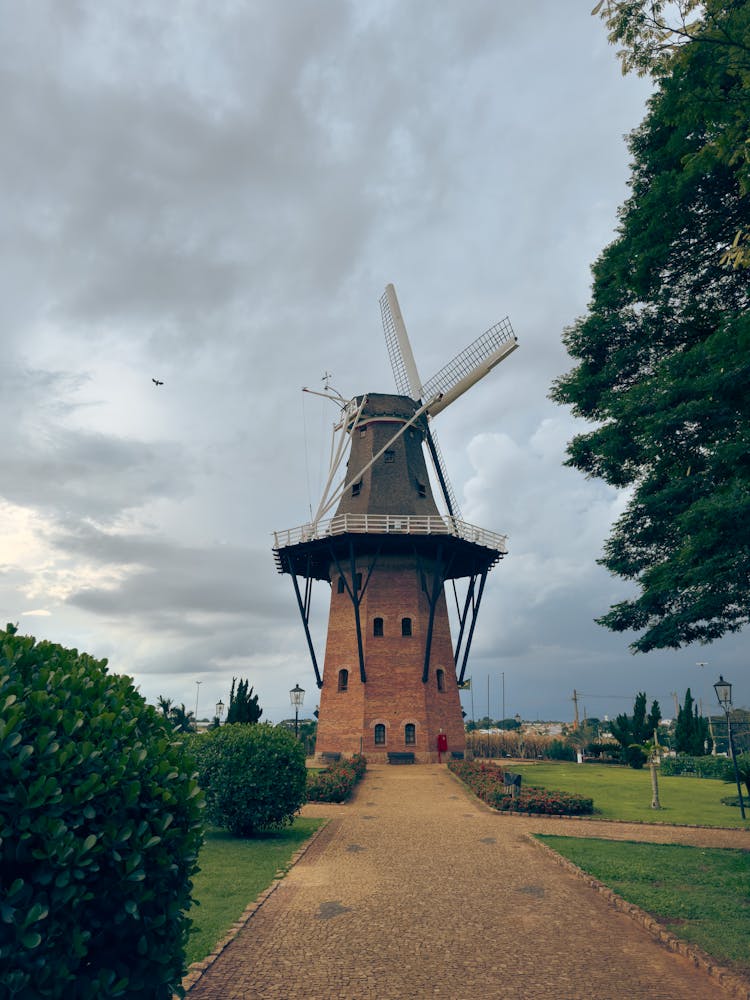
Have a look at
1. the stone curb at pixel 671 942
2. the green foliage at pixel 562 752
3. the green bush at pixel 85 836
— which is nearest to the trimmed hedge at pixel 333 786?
the stone curb at pixel 671 942

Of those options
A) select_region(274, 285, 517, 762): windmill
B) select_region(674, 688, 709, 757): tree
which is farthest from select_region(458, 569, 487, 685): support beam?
select_region(674, 688, 709, 757): tree

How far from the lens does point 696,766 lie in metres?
30.5

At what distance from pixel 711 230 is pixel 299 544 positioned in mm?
21445

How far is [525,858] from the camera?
11.3 metres

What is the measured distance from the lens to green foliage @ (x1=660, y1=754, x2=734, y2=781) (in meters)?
29.6

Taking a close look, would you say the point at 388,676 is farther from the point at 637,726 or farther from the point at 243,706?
the point at 637,726

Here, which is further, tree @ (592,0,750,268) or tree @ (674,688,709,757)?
tree @ (674,688,709,757)

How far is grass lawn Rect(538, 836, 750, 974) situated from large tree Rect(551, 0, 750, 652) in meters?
3.81

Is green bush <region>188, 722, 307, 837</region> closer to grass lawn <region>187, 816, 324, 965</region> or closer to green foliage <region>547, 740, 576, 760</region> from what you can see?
grass lawn <region>187, 816, 324, 965</region>

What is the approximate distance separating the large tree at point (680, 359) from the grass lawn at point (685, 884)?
3.81 m

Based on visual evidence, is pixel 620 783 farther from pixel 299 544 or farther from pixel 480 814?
pixel 299 544

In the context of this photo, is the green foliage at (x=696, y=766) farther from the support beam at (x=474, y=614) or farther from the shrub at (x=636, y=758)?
the support beam at (x=474, y=614)

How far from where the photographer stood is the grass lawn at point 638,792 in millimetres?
16750

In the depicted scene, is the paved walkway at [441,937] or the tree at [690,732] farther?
the tree at [690,732]
